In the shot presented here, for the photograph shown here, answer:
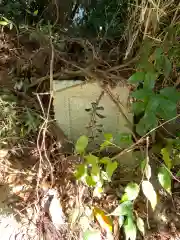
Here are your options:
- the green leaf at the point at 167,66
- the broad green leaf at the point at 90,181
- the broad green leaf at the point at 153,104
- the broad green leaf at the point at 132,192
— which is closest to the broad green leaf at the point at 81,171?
the broad green leaf at the point at 90,181

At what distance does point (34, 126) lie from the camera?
1.29 metres

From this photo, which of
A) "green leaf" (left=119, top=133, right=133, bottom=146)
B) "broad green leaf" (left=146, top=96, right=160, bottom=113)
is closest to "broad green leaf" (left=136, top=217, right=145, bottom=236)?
"green leaf" (left=119, top=133, right=133, bottom=146)

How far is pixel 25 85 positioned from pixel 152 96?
23.4 inches

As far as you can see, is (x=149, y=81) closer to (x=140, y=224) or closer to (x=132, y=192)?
(x=132, y=192)

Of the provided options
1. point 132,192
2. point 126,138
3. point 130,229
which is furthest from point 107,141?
point 130,229

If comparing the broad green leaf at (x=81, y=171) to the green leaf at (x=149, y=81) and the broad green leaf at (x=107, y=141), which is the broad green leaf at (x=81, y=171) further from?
the green leaf at (x=149, y=81)

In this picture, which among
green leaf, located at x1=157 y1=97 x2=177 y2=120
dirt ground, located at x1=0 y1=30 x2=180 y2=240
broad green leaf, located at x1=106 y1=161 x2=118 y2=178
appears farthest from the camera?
dirt ground, located at x1=0 y1=30 x2=180 y2=240

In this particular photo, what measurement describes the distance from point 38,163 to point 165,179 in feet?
1.68

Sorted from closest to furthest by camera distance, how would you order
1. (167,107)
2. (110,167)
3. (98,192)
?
(167,107) → (110,167) → (98,192)

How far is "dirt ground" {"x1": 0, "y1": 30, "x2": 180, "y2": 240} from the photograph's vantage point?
122 centimetres

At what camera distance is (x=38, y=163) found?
1.29 meters

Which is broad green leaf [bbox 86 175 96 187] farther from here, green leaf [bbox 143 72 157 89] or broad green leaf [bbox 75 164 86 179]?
green leaf [bbox 143 72 157 89]

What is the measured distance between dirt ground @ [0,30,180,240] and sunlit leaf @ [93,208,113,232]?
0.04 metres

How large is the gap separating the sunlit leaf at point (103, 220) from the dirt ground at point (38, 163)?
0.04 meters
